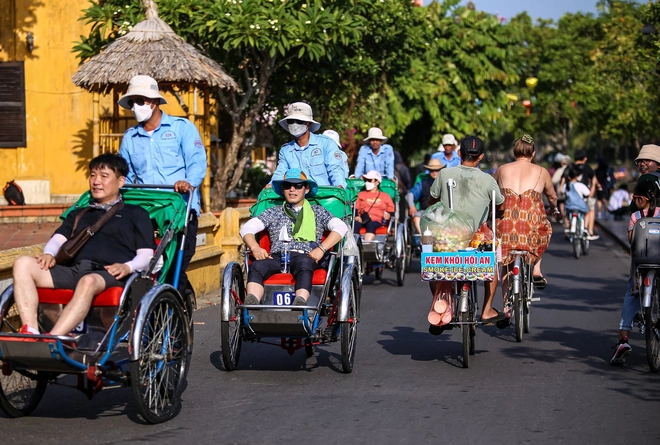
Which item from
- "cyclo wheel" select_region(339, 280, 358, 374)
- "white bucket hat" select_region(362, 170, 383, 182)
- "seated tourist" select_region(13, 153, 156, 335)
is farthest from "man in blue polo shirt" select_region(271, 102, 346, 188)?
"white bucket hat" select_region(362, 170, 383, 182)

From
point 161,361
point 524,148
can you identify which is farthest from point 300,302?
point 524,148

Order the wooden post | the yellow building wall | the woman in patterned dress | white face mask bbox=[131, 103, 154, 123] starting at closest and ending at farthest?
1. white face mask bbox=[131, 103, 154, 123]
2. the woman in patterned dress
3. the wooden post
4. the yellow building wall

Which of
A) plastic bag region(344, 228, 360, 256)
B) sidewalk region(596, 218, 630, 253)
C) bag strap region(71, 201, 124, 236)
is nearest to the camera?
bag strap region(71, 201, 124, 236)

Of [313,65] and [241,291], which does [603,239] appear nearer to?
[313,65]

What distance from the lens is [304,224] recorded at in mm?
8883

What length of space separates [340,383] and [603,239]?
58.6 ft

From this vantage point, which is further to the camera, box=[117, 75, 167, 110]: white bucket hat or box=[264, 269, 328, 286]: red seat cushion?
box=[264, 269, 328, 286]: red seat cushion

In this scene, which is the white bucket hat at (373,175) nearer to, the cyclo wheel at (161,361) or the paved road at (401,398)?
the paved road at (401,398)

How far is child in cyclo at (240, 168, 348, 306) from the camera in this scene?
8586 mm

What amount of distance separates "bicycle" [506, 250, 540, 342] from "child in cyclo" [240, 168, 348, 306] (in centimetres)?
196

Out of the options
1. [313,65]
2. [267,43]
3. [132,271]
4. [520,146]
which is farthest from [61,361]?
[313,65]

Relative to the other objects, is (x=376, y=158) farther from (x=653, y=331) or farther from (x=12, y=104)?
(x=653, y=331)

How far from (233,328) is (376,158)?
822cm

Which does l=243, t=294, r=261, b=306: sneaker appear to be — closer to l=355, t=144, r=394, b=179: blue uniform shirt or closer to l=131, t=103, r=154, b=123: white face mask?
l=131, t=103, r=154, b=123: white face mask
